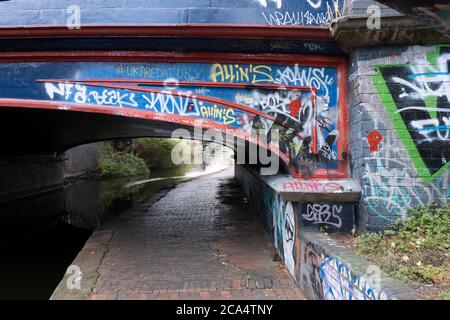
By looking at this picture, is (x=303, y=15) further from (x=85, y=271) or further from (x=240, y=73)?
(x=85, y=271)

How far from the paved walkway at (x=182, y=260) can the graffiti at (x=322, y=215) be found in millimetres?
1006

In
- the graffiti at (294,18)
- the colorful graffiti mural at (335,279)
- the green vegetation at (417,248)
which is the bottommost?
the colorful graffiti mural at (335,279)

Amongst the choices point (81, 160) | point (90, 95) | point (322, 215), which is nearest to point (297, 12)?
point (322, 215)

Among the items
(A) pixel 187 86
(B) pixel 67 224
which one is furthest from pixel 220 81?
(B) pixel 67 224

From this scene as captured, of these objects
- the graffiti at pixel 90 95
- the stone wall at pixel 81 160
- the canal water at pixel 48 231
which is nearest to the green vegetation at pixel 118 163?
the stone wall at pixel 81 160

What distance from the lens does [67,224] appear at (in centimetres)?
1320

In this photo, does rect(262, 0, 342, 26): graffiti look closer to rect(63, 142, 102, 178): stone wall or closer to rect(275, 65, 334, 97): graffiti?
rect(275, 65, 334, 97): graffiti

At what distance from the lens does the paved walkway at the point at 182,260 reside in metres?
5.59

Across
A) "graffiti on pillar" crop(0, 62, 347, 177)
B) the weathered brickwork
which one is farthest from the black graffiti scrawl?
"graffiti on pillar" crop(0, 62, 347, 177)

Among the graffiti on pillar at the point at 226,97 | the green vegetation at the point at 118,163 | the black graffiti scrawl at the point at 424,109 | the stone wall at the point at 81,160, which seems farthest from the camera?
the green vegetation at the point at 118,163

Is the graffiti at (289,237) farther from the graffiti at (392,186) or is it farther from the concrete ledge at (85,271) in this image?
the concrete ledge at (85,271)

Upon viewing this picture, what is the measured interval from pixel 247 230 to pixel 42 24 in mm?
5786

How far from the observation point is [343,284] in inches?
155
